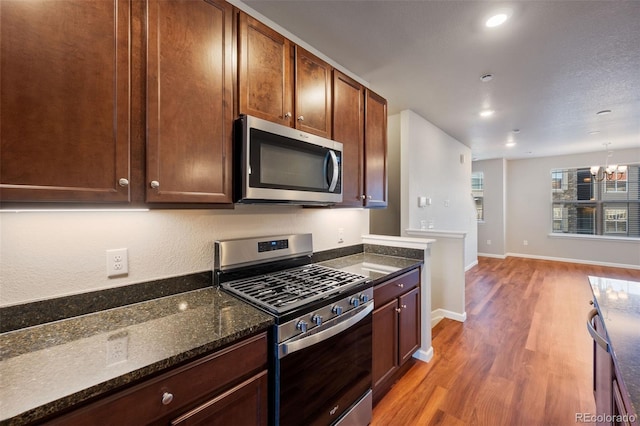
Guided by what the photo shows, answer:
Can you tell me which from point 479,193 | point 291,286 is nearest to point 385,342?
point 291,286

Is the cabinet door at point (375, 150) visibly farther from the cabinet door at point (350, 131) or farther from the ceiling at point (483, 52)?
the ceiling at point (483, 52)

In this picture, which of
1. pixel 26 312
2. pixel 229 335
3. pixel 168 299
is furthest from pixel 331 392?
pixel 26 312

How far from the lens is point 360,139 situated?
216 centimetres

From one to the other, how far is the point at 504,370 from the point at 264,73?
2929mm

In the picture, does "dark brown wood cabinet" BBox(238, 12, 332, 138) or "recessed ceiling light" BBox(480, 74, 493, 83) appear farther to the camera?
"recessed ceiling light" BBox(480, 74, 493, 83)

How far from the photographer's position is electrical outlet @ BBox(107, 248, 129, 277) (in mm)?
1218

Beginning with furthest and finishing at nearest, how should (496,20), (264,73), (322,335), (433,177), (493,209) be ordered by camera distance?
(493,209), (433,177), (496,20), (264,73), (322,335)

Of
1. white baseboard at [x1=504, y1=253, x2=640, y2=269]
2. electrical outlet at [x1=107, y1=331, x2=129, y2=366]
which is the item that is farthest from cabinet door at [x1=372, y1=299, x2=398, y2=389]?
white baseboard at [x1=504, y1=253, x2=640, y2=269]

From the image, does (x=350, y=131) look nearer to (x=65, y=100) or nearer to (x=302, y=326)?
(x=302, y=326)

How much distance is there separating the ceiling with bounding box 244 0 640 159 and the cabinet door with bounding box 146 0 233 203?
623mm

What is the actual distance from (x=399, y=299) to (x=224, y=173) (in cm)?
151

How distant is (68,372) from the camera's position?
76cm

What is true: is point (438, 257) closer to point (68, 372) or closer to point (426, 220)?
point (426, 220)

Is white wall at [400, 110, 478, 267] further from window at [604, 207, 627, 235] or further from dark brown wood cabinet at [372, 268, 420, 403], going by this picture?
window at [604, 207, 627, 235]
